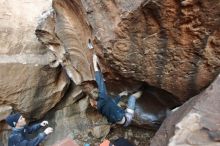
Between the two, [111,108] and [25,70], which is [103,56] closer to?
[111,108]

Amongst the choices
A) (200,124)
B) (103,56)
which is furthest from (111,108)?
(200,124)

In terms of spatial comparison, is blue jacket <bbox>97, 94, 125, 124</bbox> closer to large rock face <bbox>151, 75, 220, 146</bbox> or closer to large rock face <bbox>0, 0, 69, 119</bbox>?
large rock face <bbox>151, 75, 220, 146</bbox>

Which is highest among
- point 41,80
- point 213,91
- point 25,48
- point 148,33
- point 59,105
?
point 148,33

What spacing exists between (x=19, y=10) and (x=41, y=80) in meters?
1.53

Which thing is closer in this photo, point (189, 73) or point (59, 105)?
point (189, 73)

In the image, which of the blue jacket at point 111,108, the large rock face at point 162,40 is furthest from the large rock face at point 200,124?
the blue jacket at point 111,108

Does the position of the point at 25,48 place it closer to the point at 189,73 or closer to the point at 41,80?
the point at 41,80

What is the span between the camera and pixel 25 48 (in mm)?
6344

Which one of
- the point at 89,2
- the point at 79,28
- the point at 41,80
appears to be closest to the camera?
the point at 89,2

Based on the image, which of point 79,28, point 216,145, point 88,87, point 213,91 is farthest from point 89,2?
point 216,145

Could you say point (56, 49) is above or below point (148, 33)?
below

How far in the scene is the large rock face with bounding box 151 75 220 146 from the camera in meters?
3.20

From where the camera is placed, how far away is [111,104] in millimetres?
4871

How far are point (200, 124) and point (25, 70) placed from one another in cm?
375
